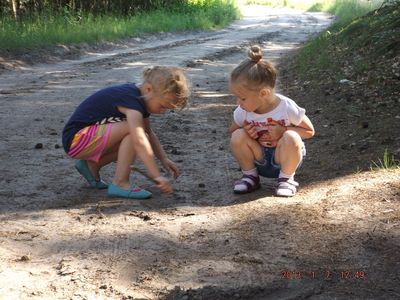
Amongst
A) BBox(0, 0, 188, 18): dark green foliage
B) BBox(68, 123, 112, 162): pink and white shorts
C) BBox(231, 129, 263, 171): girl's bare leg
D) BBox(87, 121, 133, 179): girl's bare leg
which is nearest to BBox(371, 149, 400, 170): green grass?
BBox(231, 129, 263, 171): girl's bare leg

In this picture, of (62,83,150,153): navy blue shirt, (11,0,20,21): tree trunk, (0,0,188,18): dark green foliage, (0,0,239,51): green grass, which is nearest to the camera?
(62,83,150,153): navy blue shirt

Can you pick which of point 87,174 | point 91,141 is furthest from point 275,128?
point 87,174

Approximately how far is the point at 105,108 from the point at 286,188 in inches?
59.0

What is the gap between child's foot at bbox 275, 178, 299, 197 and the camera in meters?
4.00

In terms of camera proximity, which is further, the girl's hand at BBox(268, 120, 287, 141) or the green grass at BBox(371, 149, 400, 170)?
the green grass at BBox(371, 149, 400, 170)

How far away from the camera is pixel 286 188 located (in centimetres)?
403

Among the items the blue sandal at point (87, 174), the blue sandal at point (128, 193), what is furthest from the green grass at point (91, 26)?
the blue sandal at point (128, 193)

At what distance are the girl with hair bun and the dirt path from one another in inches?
6.5

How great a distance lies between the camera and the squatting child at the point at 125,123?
3883 millimetres

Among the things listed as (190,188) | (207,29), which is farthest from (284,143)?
(207,29)

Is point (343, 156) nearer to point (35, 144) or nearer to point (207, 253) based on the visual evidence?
point (207, 253)

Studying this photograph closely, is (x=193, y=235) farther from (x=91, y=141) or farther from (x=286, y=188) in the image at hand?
(x=91, y=141)

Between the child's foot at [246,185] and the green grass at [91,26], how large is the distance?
30.6ft

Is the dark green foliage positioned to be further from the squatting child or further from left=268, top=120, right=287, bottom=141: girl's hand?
left=268, top=120, right=287, bottom=141: girl's hand
